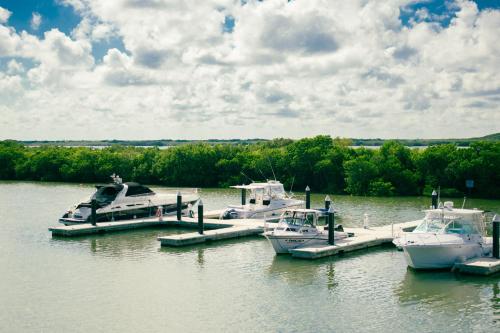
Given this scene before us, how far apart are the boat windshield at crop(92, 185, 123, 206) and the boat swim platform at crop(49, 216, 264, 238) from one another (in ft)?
6.15

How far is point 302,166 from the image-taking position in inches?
2936

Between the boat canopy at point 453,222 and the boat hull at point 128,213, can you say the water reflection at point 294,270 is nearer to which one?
the boat canopy at point 453,222

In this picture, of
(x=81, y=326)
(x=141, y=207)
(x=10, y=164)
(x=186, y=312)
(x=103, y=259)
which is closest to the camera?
(x=81, y=326)

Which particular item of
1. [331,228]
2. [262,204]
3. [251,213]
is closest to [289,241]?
[331,228]

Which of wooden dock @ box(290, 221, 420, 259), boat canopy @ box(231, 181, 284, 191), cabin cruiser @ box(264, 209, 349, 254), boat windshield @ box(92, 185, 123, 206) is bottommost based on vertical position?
wooden dock @ box(290, 221, 420, 259)

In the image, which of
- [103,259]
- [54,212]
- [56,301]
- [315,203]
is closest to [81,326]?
[56,301]

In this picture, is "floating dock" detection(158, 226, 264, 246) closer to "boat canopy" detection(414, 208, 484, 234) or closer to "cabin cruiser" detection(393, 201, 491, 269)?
"cabin cruiser" detection(393, 201, 491, 269)

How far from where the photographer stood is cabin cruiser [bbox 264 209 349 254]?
30500 millimetres

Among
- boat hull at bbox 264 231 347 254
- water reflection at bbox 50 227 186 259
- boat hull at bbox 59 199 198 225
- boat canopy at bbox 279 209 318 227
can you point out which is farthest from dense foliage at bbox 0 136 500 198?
boat hull at bbox 264 231 347 254

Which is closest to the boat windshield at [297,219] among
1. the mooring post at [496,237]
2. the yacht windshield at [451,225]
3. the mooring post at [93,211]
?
the yacht windshield at [451,225]

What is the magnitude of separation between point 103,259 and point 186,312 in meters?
10.2

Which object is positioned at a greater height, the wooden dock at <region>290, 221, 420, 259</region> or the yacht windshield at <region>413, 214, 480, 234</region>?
the yacht windshield at <region>413, 214, 480, 234</region>

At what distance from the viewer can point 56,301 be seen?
75.4 ft

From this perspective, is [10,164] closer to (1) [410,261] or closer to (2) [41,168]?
(2) [41,168]
